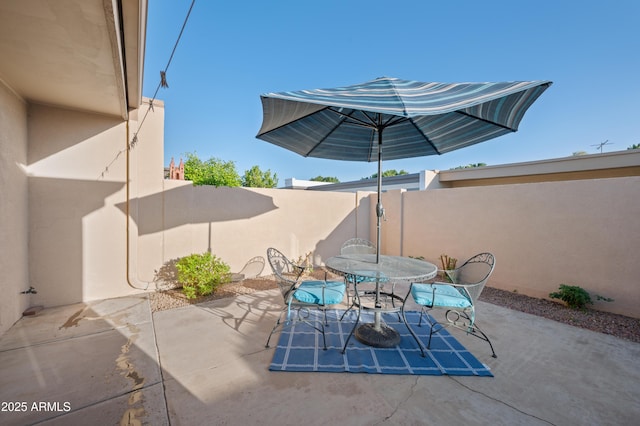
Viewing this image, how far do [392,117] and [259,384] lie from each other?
3098 mm

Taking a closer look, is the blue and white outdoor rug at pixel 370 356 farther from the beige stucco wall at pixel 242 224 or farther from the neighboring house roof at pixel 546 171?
the neighboring house roof at pixel 546 171

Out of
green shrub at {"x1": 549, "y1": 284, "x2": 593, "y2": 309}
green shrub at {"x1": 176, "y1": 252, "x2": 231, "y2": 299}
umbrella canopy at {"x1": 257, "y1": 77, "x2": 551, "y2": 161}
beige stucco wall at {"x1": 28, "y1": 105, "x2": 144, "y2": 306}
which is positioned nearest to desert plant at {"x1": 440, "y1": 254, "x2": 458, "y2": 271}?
green shrub at {"x1": 549, "y1": 284, "x2": 593, "y2": 309}

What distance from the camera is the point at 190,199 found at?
15.6 feet

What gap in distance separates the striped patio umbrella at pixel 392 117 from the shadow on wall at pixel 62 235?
319 centimetres

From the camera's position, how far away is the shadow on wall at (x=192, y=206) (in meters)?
4.37

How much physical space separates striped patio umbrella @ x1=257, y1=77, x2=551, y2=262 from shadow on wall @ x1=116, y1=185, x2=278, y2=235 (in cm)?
209

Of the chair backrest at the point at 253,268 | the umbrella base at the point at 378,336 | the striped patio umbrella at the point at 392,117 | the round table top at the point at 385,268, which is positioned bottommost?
the umbrella base at the point at 378,336

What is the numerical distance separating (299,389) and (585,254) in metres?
4.93

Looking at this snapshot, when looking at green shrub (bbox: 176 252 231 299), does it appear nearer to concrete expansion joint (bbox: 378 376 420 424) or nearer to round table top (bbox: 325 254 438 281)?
round table top (bbox: 325 254 438 281)

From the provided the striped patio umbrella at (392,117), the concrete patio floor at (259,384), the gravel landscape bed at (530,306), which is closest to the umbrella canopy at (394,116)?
the striped patio umbrella at (392,117)

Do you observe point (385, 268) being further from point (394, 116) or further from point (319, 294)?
point (394, 116)

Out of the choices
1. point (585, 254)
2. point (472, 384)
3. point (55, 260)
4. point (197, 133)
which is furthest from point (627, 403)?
point (197, 133)

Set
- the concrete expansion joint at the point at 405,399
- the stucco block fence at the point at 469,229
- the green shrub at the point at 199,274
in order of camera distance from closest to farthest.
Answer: the concrete expansion joint at the point at 405,399 → the stucco block fence at the point at 469,229 → the green shrub at the point at 199,274

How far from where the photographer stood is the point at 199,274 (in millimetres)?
4297
